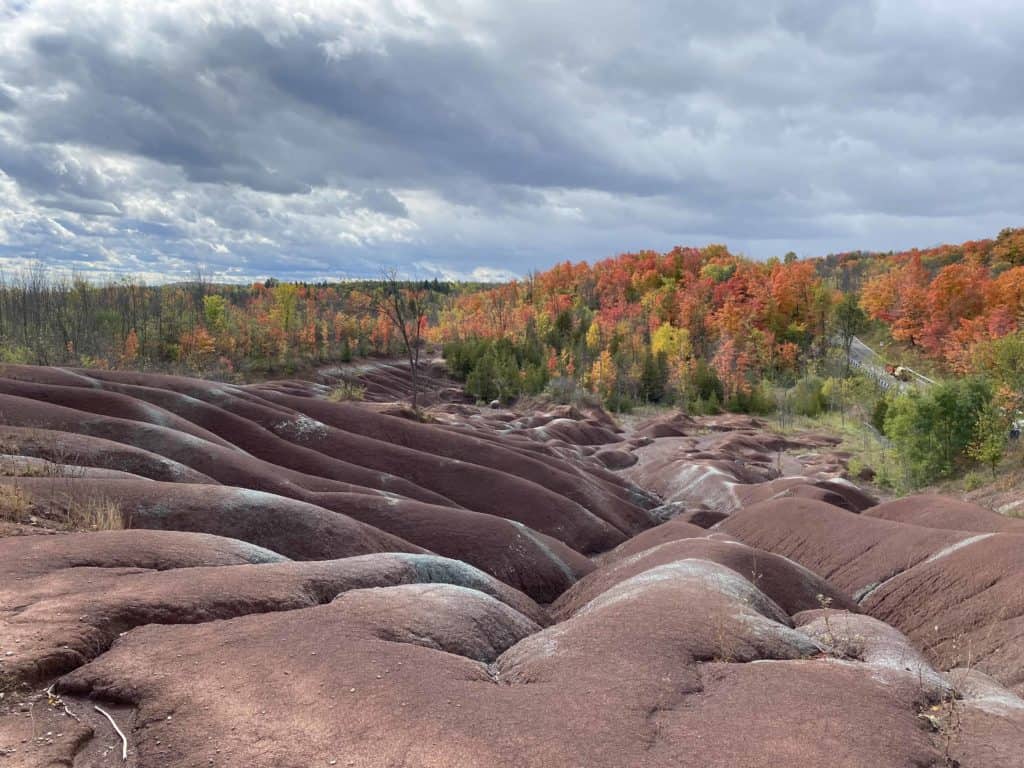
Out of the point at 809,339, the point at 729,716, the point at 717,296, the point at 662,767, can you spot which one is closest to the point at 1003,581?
the point at 729,716

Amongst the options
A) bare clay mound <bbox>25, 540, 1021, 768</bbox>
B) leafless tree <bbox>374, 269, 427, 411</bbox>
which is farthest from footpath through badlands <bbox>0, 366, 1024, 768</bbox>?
leafless tree <bbox>374, 269, 427, 411</bbox>

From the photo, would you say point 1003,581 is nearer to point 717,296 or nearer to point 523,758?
point 523,758

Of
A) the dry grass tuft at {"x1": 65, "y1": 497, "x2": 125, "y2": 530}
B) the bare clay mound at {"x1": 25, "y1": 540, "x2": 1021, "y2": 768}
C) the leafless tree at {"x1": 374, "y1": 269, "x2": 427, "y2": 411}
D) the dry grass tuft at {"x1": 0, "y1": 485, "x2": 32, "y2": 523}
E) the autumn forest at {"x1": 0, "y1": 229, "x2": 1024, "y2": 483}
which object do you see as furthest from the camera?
the autumn forest at {"x1": 0, "y1": 229, "x2": 1024, "y2": 483}

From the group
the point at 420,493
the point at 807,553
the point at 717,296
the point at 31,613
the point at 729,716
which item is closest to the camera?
the point at 729,716

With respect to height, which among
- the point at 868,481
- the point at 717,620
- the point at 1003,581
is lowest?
the point at 868,481

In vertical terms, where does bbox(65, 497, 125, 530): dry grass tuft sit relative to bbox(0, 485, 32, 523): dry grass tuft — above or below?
below

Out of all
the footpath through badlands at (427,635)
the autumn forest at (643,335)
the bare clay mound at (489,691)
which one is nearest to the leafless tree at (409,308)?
the autumn forest at (643,335)

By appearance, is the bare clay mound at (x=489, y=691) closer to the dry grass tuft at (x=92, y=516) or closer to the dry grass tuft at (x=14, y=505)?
the dry grass tuft at (x=92, y=516)

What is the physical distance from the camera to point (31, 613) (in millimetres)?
8430

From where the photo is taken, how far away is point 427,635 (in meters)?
9.84

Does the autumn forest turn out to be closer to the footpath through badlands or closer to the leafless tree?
the leafless tree

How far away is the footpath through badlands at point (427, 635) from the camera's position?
6742 millimetres

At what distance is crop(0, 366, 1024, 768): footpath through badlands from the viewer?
674 cm

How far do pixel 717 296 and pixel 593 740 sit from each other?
150m
